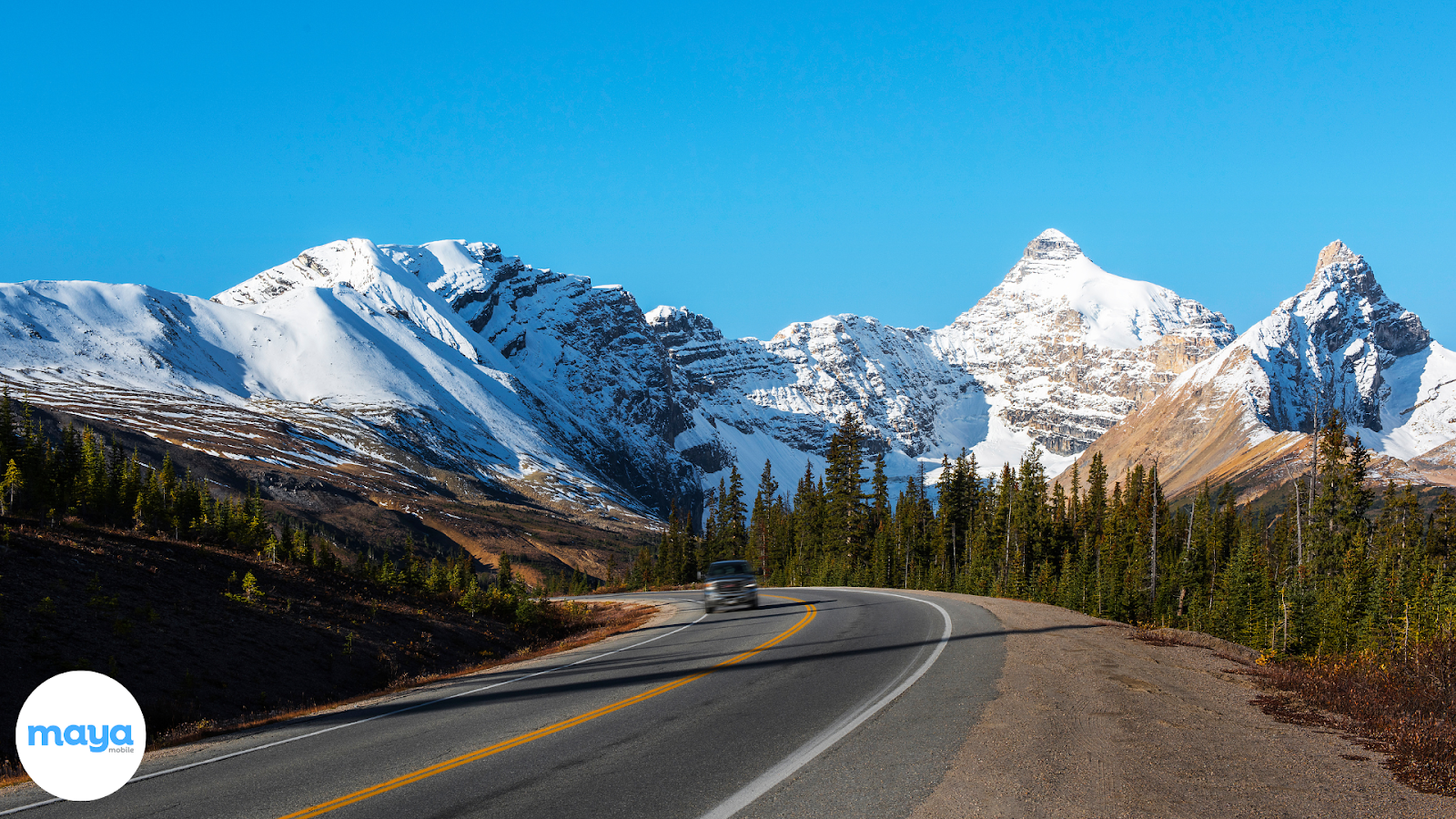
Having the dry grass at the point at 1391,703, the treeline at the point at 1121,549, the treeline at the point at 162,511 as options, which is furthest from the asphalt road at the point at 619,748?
the treeline at the point at 1121,549

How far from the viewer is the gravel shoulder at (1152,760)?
6.71 m

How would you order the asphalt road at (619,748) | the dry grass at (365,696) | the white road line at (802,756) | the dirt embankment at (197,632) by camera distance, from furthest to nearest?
the dirt embankment at (197,632)
the dry grass at (365,696)
the asphalt road at (619,748)
the white road line at (802,756)

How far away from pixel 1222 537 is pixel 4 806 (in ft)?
331

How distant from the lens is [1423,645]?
12258 millimetres

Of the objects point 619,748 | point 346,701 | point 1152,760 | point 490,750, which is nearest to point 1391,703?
point 1152,760

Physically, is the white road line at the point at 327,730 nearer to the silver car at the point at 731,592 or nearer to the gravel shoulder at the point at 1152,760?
the gravel shoulder at the point at 1152,760

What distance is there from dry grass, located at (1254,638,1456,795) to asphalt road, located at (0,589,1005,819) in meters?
3.60

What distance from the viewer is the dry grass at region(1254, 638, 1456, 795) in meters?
7.51

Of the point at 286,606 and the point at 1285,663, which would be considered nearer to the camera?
the point at 1285,663

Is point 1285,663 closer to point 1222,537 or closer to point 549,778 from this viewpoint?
point 549,778

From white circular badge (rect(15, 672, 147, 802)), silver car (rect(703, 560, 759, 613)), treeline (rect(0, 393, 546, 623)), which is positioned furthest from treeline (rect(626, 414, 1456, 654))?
white circular badge (rect(15, 672, 147, 802))

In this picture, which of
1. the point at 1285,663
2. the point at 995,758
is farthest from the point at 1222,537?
the point at 995,758

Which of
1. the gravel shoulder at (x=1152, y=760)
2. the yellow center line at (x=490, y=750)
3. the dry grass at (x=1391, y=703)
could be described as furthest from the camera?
the dry grass at (x=1391, y=703)

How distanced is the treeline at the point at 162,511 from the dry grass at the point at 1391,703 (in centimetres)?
2827
